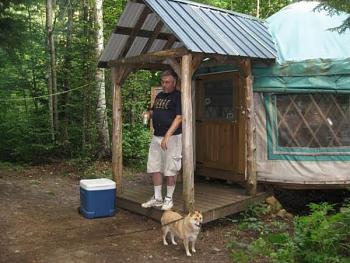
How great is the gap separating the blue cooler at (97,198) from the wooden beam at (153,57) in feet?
5.70

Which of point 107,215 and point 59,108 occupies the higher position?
point 59,108

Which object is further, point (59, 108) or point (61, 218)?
point (59, 108)

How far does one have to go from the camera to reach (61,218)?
5.82m

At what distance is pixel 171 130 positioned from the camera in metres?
5.25

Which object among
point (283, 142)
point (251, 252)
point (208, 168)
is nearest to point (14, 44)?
point (208, 168)

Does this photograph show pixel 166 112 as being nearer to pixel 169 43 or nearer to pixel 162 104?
pixel 162 104

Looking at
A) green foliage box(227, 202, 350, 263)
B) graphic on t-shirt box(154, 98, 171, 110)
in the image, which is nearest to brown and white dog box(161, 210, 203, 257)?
green foliage box(227, 202, 350, 263)

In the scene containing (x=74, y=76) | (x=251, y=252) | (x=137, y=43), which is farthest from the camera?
(x=74, y=76)

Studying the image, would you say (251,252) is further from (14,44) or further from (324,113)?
(14,44)

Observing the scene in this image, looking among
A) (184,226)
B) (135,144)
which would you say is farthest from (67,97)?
(184,226)

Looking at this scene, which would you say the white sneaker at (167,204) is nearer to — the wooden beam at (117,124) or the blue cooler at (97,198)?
the blue cooler at (97,198)

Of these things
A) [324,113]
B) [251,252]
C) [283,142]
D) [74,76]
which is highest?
Answer: [74,76]

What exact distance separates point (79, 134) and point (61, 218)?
14.8 ft

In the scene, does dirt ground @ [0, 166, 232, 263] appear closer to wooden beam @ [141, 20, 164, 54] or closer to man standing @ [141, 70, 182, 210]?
man standing @ [141, 70, 182, 210]
